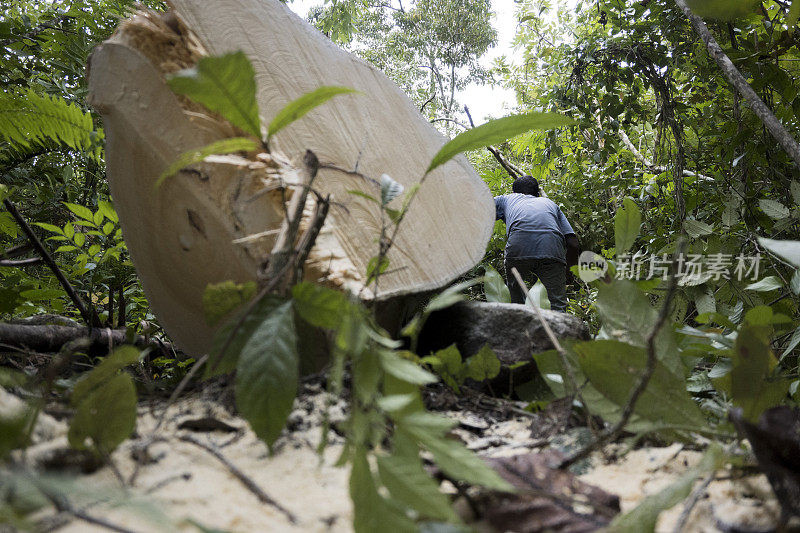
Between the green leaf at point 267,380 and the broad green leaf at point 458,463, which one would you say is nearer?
the broad green leaf at point 458,463

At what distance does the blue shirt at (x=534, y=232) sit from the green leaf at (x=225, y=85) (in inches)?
135

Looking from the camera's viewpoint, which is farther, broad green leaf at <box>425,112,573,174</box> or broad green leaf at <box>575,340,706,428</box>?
broad green leaf at <box>425,112,573,174</box>

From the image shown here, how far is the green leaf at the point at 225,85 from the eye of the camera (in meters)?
0.69

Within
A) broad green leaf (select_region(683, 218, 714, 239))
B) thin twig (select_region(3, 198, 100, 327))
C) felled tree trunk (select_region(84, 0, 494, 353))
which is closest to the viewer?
felled tree trunk (select_region(84, 0, 494, 353))

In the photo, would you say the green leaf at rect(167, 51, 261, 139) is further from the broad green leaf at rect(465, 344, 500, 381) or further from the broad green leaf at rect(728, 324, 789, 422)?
the broad green leaf at rect(728, 324, 789, 422)

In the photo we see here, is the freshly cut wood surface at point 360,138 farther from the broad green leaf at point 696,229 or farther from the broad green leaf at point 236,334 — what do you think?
the broad green leaf at point 696,229

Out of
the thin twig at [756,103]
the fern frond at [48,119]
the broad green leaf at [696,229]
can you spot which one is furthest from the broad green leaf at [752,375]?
the fern frond at [48,119]

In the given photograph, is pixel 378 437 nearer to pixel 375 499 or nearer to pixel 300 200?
pixel 375 499

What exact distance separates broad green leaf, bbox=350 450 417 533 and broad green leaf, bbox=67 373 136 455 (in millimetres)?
329

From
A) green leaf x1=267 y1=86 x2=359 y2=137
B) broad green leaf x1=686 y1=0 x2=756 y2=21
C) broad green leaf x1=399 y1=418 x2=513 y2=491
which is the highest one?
broad green leaf x1=686 y1=0 x2=756 y2=21

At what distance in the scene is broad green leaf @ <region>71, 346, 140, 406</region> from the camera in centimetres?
70

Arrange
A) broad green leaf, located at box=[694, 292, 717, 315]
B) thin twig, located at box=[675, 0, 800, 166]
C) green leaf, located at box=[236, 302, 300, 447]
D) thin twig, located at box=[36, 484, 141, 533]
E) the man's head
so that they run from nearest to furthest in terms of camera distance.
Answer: thin twig, located at box=[36, 484, 141, 533]
green leaf, located at box=[236, 302, 300, 447]
thin twig, located at box=[675, 0, 800, 166]
broad green leaf, located at box=[694, 292, 717, 315]
the man's head

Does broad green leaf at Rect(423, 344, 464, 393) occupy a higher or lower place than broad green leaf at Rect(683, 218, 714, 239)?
lower

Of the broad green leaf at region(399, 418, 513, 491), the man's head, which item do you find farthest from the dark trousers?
the broad green leaf at region(399, 418, 513, 491)
